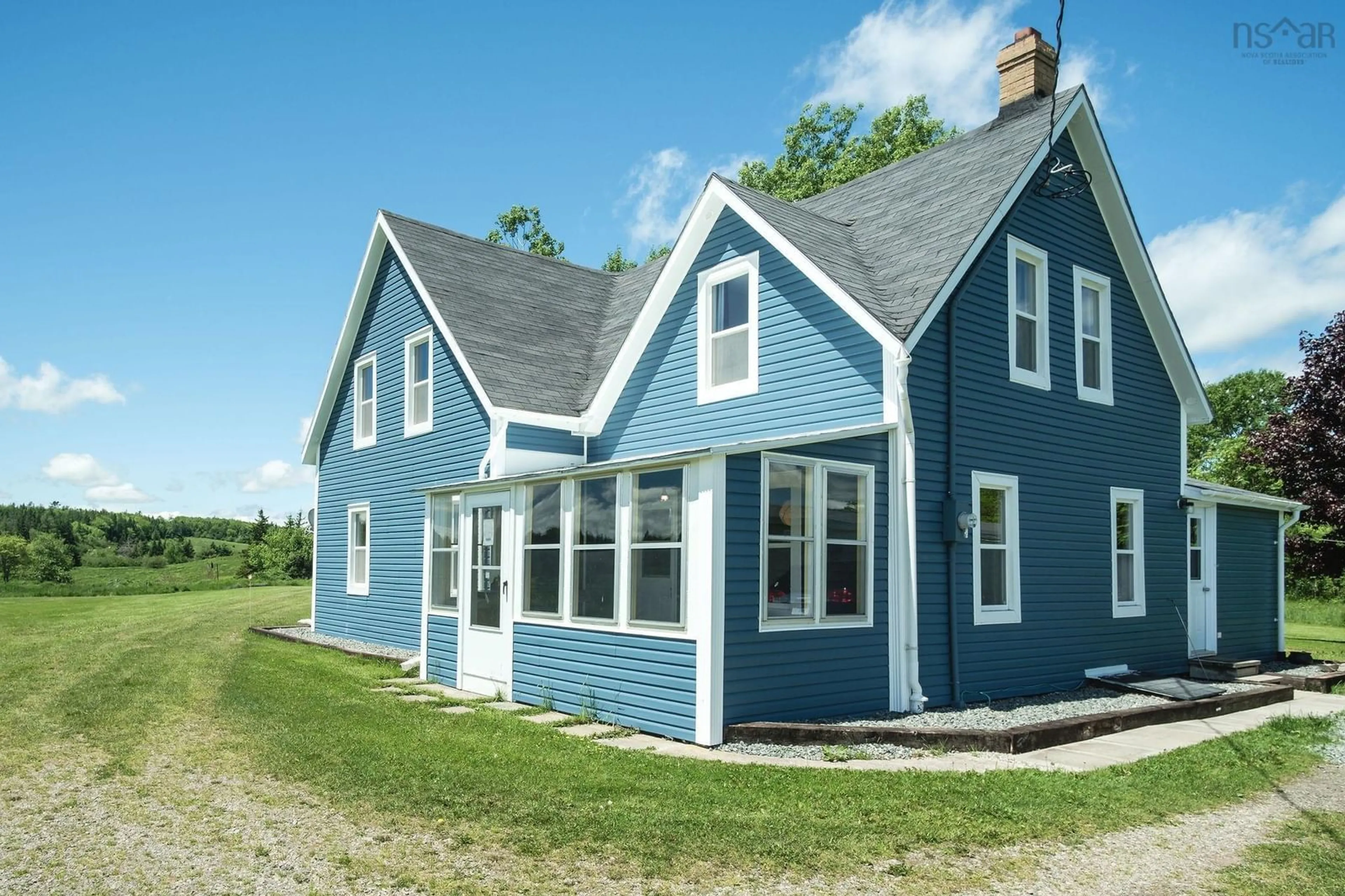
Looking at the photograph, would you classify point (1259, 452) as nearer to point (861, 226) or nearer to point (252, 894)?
point (861, 226)

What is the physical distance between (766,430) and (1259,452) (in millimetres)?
21194

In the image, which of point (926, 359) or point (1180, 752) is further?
point (926, 359)

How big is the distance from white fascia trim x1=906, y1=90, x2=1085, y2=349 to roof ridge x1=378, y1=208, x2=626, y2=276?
10414 mm

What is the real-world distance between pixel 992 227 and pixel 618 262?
1086 inches

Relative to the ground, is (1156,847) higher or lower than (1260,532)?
lower

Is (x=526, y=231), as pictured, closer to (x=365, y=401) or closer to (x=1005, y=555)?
(x=365, y=401)

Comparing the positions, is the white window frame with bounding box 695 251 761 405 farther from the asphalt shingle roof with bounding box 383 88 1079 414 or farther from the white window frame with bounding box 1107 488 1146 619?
the white window frame with bounding box 1107 488 1146 619

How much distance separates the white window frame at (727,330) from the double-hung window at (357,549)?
8.75 metres

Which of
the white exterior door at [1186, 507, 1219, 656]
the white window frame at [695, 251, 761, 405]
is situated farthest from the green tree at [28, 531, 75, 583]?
the white exterior door at [1186, 507, 1219, 656]

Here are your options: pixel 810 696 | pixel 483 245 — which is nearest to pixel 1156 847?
pixel 810 696

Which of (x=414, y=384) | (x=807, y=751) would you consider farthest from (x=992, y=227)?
(x=414, y=384)

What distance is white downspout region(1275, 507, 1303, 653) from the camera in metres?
17.6

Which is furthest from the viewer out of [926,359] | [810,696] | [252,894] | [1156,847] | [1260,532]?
[1260,532]

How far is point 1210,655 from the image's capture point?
15680mm
